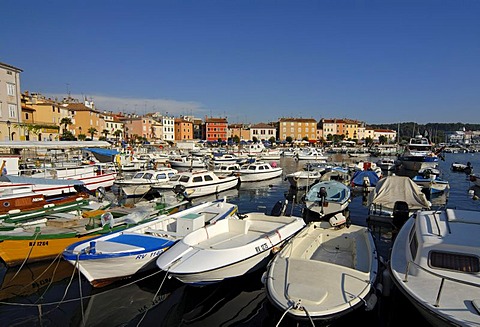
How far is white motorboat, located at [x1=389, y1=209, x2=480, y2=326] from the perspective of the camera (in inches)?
221

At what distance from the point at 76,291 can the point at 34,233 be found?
2872 millimetres

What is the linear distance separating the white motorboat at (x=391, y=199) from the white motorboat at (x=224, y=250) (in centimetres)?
673

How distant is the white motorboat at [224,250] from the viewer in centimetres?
818

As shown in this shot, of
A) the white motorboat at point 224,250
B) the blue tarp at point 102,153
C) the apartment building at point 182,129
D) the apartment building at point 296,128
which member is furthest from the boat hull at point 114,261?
the apartment building at point 296,128

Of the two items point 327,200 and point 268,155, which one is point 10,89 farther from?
point 327,200

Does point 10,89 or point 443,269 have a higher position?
point 10,89

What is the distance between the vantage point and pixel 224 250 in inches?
339

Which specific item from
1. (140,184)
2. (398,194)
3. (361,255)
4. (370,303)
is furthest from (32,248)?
(398,194)

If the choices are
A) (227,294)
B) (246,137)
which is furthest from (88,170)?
(246,137)

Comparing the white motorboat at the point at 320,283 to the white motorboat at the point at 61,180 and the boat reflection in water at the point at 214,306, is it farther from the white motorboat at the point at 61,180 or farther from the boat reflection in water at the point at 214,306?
the white motorboat at the point at 61,180

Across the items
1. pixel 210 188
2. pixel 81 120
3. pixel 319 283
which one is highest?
pixel 81 120

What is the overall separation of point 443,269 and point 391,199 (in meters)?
10.3

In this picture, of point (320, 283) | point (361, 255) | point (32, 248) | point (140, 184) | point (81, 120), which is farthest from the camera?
point (81, 120)

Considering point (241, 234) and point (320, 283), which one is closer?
point (320, 283)
